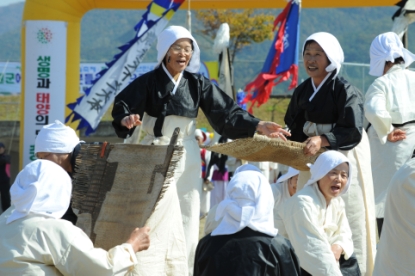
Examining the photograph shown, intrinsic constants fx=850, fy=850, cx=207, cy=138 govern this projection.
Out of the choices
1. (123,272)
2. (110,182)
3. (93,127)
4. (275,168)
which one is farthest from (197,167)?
(275,168)

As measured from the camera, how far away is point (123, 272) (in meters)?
3.88

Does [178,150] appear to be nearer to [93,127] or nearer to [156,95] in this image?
[156,95]

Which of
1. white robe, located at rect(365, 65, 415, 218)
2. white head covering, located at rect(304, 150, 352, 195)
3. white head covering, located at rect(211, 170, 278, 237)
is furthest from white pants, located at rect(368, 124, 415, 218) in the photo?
white head covering, located at rect(211, 170, 278, 237)

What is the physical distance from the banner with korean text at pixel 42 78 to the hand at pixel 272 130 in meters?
6.22

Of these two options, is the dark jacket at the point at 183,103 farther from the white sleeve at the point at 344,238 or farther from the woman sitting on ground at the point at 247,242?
the woman sitting on ground at the point at 247,242

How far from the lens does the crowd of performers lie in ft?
12.2

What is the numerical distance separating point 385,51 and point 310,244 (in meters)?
2.54

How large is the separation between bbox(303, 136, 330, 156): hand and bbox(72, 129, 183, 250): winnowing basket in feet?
3.37

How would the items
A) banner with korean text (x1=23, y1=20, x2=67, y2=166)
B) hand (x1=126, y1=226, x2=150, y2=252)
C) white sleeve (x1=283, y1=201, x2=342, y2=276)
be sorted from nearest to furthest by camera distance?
1. hand (x1=126, y1=226, x2=150, y2=252)
2. white sleeve (x1=283, y1=201, x2=342, y2=276)
3. banner with korean text (x1=23, y1=20, x2=67, y2=166)

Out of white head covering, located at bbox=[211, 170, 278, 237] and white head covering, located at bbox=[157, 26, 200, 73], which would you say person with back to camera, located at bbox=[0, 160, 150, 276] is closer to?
white head covering, located at bbox=[211, 170, 278, 237]

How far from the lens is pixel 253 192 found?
12.8 ft

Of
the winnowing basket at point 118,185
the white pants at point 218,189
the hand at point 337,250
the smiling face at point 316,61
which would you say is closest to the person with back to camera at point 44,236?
the winnowing basket at point 118,185

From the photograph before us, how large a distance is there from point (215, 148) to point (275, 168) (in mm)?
9295

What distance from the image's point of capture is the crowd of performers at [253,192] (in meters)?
3.72
